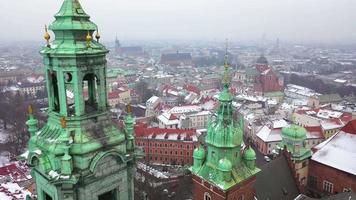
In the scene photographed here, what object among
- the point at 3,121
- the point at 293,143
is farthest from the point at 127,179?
the point at 3,121

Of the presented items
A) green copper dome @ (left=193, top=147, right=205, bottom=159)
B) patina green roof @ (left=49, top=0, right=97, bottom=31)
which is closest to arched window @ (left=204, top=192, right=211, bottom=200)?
green copper dome @ (left=193, top=147, right=205, bottom=159)

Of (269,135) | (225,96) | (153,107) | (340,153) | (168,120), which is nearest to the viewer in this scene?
(225,96)

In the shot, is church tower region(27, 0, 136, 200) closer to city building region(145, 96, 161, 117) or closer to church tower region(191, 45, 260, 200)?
church tower region(191, 45, 260, 200)

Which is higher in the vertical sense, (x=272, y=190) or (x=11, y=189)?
(x=272, y=190)

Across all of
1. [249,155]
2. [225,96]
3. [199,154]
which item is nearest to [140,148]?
[225,96]

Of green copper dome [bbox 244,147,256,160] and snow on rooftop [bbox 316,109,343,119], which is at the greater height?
green copper dome [bbox 244,147,256,160]

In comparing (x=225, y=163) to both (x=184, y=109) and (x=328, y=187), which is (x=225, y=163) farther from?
(x=184, y=109)

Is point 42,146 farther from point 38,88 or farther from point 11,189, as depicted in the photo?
point 38,88
